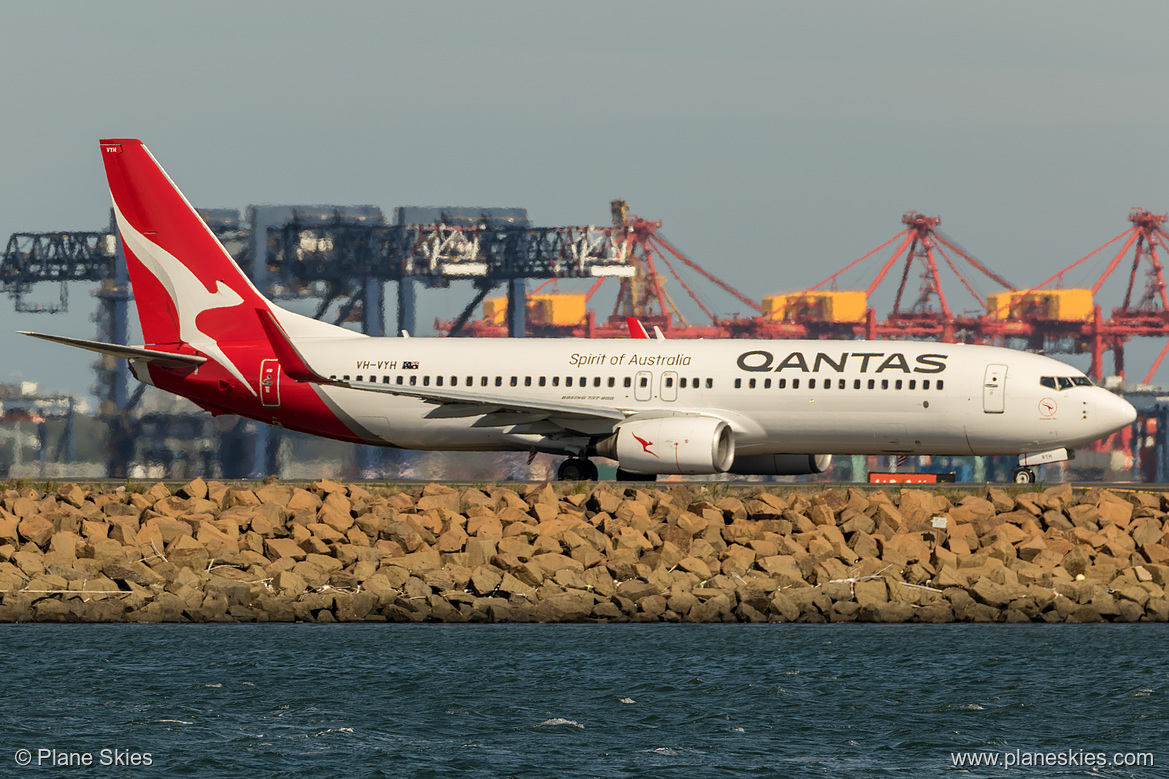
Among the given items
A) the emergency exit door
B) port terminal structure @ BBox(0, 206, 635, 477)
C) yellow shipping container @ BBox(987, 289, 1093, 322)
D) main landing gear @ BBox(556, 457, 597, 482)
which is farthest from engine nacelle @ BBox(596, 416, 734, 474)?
yellow shipping container @ BBox(987, 289, 1093, 322)

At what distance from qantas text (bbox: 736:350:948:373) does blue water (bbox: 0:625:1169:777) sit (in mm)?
10214

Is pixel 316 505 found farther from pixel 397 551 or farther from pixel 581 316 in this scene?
pixel 581 316

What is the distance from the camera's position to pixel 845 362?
37344 mm

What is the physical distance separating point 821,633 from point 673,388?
1179 centimetres

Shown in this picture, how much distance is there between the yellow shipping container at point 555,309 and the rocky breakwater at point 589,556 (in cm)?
11796

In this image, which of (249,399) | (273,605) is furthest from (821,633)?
(249,399)

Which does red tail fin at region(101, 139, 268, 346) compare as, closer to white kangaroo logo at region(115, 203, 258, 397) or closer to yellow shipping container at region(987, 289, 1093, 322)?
white kangaroo logo at region(115, 203, 258, 397)

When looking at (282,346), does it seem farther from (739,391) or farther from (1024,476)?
(1024,476)

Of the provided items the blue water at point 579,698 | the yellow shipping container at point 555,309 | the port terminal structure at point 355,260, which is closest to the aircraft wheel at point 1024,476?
the blue water at point 579,698

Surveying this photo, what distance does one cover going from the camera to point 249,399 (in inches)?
1593

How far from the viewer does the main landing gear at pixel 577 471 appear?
3875 centimetres

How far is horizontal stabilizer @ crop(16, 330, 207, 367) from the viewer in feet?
124

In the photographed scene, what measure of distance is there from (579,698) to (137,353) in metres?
19.9

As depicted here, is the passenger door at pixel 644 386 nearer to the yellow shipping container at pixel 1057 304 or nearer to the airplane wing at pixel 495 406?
the airplane wing at pixel 495 406
